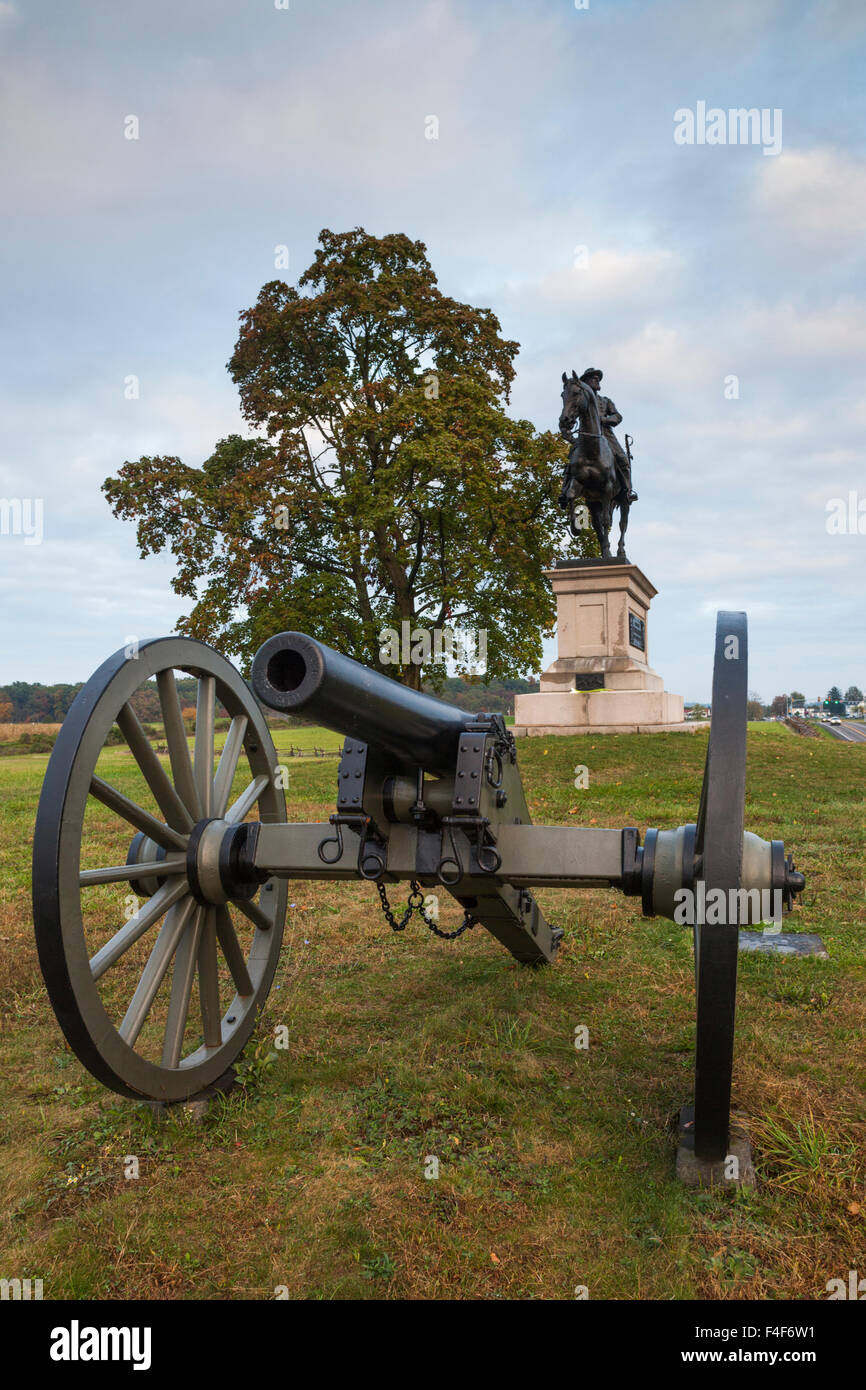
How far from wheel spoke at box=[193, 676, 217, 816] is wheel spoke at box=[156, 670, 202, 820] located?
0.29 ft

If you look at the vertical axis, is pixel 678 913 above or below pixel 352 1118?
above

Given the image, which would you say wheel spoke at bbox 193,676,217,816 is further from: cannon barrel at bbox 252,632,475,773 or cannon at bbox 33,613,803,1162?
cannon barrel at bbox 252,632,475,773

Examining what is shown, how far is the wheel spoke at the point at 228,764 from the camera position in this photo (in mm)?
3916

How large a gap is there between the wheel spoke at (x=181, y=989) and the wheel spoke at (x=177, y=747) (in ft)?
1.50

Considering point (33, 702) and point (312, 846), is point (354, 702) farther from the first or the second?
point (33, 702)

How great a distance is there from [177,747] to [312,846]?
71 cm

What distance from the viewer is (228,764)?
4.02 meters

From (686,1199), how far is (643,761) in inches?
428

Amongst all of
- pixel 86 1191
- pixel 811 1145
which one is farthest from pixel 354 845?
pixel 811 1145

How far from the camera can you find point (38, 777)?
1719 centimetres

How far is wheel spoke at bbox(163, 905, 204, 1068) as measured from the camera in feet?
11.0

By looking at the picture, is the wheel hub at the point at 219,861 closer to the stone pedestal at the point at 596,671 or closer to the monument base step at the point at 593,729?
the monument base step at the point at 593,729
